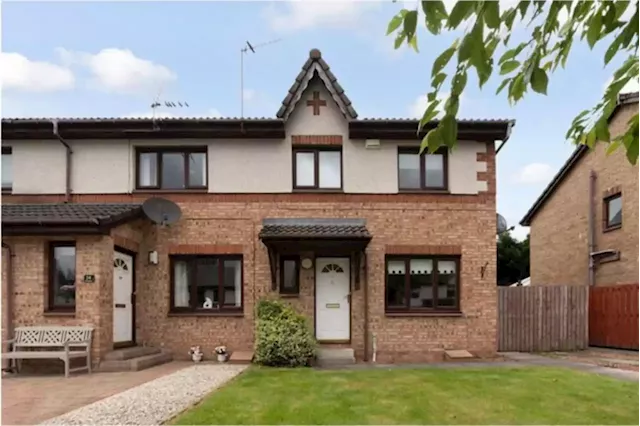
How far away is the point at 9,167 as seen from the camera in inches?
571

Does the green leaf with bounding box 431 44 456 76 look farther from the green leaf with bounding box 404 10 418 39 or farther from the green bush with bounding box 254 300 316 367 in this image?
the green bush with bounding box 254 300 316 367

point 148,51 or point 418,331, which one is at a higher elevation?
point 148,51

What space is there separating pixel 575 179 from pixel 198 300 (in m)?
15.6

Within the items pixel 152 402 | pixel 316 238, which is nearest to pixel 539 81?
pixel 152 402

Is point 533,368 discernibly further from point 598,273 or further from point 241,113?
point 598,273

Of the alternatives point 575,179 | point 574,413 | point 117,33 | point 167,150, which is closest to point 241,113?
point 167,150

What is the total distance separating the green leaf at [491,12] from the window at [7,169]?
14.9 meters

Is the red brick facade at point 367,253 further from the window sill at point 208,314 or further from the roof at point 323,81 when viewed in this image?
the roof at point 323,81

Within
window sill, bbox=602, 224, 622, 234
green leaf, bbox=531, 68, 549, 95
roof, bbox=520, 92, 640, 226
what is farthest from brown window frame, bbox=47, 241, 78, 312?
window sill, bbox=602, 224, 622, 234

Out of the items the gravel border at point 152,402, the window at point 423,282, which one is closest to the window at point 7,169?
the gravel border at point 152,402

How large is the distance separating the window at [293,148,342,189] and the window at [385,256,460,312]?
96.7 inches

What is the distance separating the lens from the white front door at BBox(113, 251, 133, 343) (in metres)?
13.0

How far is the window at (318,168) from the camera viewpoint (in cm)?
1457

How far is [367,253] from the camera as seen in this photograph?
14.3 metres
